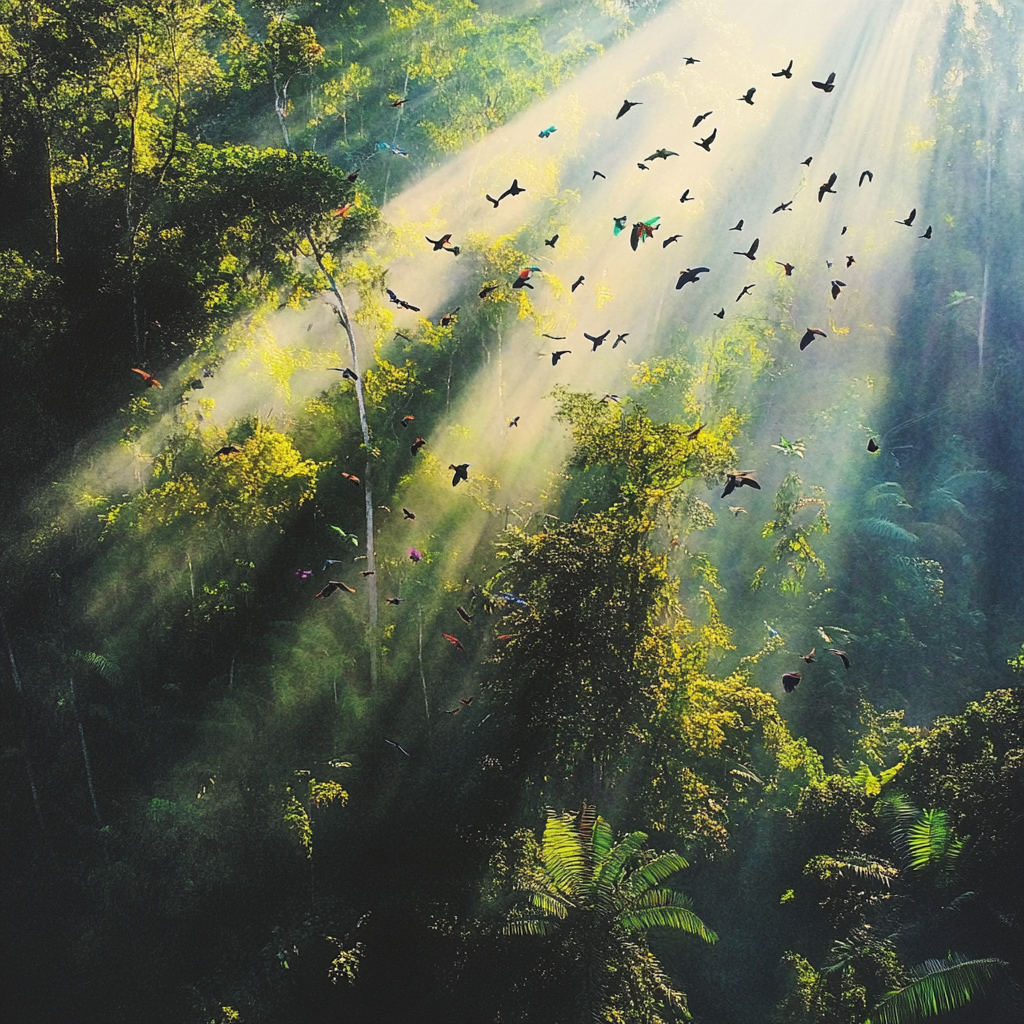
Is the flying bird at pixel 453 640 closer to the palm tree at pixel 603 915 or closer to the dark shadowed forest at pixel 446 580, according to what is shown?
the dark shadowed forest at pixel 446 580

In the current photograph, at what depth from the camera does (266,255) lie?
35.0ft

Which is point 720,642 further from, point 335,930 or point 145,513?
point 145,513

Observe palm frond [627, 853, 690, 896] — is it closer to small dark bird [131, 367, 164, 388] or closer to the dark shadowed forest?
the dark shadowed forest

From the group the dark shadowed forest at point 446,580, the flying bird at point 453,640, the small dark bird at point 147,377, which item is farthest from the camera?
the flying bird at point 453,640

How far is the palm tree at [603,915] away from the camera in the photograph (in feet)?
21.0

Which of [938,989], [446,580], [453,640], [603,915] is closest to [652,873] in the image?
[603,915]

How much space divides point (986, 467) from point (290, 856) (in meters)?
20.1

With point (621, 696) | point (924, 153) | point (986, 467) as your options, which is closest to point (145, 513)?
point (621, 696)

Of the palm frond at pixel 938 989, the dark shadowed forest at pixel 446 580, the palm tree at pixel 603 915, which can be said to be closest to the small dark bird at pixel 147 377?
the dark shadowed forest at pixel 446 580

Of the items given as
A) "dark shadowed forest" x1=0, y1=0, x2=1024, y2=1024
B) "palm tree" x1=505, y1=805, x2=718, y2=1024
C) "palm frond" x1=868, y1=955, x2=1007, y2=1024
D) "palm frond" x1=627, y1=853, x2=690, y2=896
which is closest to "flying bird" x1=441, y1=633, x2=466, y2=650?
"dark shadowed forest" x1=0, y1=0, x2=1024, y2=1024

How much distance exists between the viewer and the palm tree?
6410mm

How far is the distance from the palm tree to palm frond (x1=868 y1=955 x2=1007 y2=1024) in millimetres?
1929

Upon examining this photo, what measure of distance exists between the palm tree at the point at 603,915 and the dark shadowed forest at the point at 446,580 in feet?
0.15

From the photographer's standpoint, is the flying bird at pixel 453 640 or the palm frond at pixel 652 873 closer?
the palm frond at pixel 652 873
